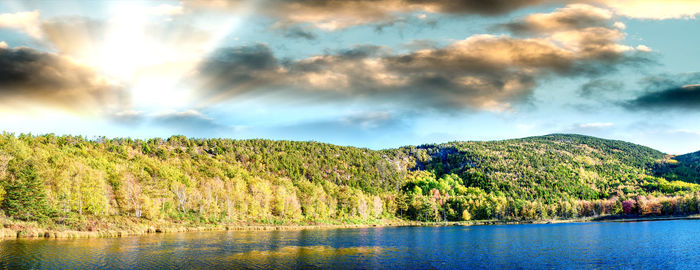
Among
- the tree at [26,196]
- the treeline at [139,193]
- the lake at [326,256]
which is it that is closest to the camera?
the lake at [326,256]

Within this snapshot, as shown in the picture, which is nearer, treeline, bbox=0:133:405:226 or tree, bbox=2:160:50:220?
tree, bbox=2:160:50:220

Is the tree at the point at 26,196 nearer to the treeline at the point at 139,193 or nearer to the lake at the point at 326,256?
the treeline at the point at 139,193

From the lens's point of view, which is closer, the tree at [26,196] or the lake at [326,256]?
the lake at [326,256]

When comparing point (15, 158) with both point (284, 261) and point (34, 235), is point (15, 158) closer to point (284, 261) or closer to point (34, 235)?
point (34, 235)

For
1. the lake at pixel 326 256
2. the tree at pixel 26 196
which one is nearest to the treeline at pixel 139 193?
the tree at pixel 26 196

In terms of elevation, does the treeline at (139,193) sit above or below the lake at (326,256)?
above

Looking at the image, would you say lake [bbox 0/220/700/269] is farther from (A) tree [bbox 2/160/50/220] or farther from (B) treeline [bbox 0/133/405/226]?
(B) treeline [bbox 0/133/405/226]

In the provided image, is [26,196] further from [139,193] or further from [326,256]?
[326,256]

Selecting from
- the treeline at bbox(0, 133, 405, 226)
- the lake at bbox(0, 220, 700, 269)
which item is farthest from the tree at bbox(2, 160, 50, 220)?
the lake at bbox(0, 220, 700, 269)

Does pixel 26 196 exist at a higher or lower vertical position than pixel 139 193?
lower

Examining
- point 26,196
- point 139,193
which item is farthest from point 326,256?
point 139,193

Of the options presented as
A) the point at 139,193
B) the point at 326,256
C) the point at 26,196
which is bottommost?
the point at 326,256

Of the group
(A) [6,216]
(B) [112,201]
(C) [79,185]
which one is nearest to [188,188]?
(B) [112,201]

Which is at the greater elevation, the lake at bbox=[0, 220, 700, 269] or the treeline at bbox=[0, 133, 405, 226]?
the treeline at bbox=[0, 133, 405, 226]
